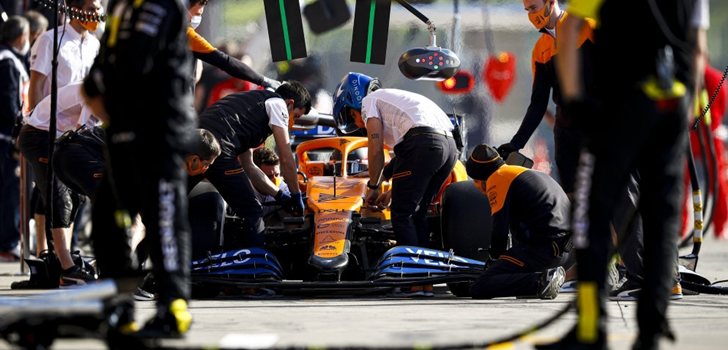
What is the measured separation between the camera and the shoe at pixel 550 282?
29.5 ft

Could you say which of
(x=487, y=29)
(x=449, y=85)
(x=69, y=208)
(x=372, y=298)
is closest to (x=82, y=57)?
(x=69, y=208)

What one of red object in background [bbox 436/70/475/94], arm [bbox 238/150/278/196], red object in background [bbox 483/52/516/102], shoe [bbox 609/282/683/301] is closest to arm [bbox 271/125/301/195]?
arm [bbox 238/150/278/196]

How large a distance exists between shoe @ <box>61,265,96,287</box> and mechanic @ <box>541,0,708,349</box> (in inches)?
195

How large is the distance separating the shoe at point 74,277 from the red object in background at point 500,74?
597 cm

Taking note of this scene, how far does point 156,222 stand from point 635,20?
210 cm

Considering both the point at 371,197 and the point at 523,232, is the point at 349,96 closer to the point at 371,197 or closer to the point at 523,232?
the point at 371,197

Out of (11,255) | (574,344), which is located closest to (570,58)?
(574,344)

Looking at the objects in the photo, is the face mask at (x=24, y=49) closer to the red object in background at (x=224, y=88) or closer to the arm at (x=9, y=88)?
the arm at (x=9, y=88)

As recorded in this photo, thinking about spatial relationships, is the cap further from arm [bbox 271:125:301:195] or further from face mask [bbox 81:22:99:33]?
face mask [bbox 81:22:99:33]

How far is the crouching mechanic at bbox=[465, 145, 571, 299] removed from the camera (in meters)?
9.02

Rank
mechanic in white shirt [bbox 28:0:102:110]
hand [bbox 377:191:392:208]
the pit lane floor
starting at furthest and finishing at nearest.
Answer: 1. mechanic in white shirt [bbox 28:0:102:110]
2. hand [bbox 377:191:392:208]
3. the pit lane floor

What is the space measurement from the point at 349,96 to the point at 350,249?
4.24 ft

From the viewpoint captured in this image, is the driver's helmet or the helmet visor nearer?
the helmet visor

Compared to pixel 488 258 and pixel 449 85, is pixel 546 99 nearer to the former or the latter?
pixel 488 258
